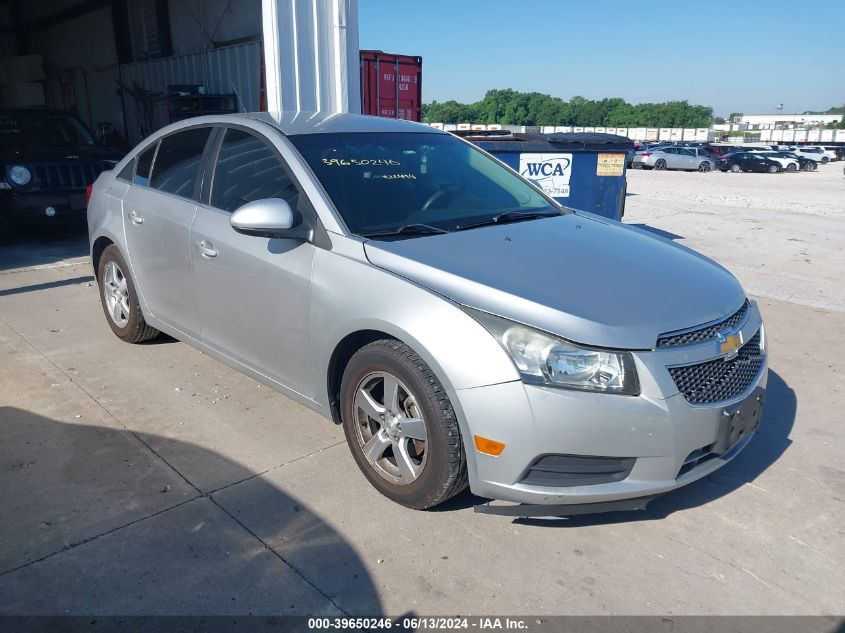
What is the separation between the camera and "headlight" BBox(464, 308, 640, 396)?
2.48 metres

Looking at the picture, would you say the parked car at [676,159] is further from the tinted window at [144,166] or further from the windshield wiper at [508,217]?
the tinted window at [144,166]

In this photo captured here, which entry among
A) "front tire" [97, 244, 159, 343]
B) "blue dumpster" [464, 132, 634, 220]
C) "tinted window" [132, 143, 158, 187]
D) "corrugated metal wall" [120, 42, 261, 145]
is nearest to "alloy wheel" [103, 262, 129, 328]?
"front tire" [97, 244, 159, 343]

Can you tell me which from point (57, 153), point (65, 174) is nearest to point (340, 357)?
point (65, 174)

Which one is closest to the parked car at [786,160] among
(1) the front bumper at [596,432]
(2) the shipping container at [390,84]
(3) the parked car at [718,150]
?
(3) the parked car at [718,150]

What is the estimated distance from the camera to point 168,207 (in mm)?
4160

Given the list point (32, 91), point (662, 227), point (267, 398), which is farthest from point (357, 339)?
point (32, 91)

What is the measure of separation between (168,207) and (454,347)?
8.07 feet

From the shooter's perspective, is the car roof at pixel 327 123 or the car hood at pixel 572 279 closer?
the car hood at pixel 572 279

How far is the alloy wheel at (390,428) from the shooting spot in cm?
285

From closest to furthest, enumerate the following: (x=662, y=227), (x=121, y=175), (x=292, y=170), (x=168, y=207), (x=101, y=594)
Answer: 1. (x=101, y=594)
2. (x=292, y=170)
3. (x=168, y=207)
4. (x=121, y=175)
5. (x=662, y=227)

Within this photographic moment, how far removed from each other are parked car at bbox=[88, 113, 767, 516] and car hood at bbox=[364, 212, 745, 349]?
1 cm

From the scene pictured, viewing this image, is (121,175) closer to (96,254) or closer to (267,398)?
(96,254)

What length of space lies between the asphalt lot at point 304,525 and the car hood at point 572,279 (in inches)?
37.0

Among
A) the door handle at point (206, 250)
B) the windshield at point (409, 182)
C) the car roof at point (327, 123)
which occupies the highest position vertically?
the car roof at point (327, 123)
